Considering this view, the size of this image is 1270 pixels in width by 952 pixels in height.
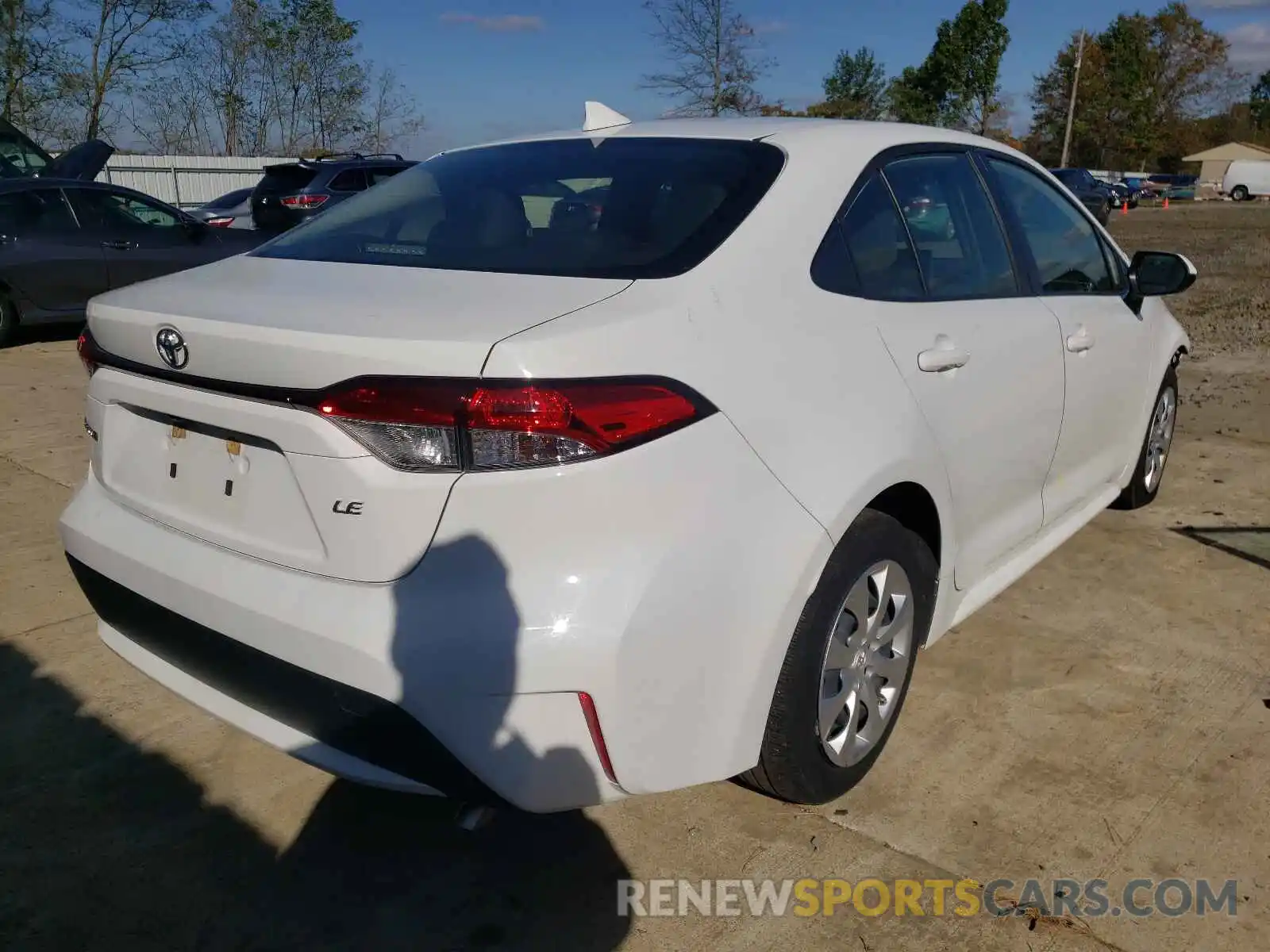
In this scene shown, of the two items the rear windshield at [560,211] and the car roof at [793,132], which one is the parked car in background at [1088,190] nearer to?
the car roof at [793,132]

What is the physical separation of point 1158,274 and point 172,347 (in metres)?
3.55

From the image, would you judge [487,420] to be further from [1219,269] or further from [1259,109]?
[1259,109]

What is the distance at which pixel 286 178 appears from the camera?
1589 cm

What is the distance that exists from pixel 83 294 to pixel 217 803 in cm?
868

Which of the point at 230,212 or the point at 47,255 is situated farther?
the point at 230,212

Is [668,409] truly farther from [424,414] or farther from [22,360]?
[22,360]

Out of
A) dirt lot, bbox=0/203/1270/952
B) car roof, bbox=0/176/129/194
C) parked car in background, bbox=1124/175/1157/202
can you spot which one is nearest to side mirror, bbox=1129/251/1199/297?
dirt lot, bbox=0/203/1270/952

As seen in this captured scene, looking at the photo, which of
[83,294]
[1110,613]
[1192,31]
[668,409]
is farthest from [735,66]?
[1192,31]

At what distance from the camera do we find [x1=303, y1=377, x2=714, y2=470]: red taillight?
1831 mm

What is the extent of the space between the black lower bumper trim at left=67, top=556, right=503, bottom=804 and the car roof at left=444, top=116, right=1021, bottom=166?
5.55 ft

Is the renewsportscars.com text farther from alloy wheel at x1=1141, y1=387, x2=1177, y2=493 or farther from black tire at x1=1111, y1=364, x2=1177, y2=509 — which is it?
alloy wheel at x1=1141, y1=387, x2=1177, y2=493

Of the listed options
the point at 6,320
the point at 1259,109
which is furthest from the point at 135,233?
the point at 1259,109

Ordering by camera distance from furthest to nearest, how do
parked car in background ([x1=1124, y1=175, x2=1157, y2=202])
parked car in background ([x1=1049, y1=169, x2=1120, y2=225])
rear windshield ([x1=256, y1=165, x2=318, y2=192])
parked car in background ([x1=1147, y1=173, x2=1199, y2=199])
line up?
parked car in background ([x1=1147, y1=173, x2=1199, y2=199]) → parked car in background ([x1=1124, y1=175, x2=1157, y2=202]) → parked car in background ([x1=1049, y1=169, x2=1120, y2=225]) → rear windshield ([x1=256, y1=165, x2=318, y2=192])

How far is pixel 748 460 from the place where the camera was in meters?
2.05
